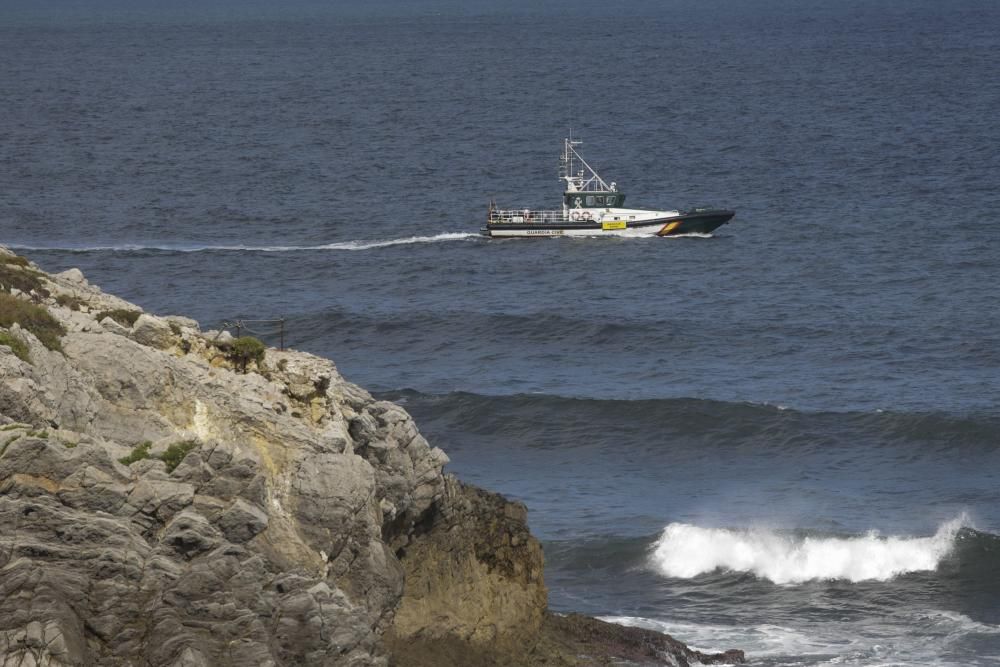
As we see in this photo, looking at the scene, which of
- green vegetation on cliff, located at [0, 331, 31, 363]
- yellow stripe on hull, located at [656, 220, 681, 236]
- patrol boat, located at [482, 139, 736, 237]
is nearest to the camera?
green vegetation on cliff, located at [0, 331, 31, 363]

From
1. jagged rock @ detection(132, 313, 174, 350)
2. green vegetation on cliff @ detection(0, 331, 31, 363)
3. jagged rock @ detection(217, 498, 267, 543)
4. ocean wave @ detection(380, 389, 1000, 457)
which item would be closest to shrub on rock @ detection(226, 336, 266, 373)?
jagged rock @ detection(132, 313, 174, 350)

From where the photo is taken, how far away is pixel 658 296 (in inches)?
2881

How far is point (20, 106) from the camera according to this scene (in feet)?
482

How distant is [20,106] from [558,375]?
100.0m

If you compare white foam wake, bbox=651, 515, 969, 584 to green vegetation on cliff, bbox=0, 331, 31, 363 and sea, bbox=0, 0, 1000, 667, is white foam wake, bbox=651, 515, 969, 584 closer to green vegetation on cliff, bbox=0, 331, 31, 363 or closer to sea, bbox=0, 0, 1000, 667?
sea, bbox=0, 0, 1000, 667

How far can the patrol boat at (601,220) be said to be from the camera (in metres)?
87.4

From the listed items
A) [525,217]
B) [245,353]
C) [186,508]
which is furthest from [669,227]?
[186,508]

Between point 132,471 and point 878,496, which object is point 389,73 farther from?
→ point 132,471

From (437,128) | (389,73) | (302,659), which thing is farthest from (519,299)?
(389,73)

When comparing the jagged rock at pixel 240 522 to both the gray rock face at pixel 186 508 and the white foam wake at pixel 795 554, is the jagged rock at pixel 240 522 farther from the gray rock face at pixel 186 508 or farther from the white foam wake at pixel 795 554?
the white foam wake at pixel 795 554

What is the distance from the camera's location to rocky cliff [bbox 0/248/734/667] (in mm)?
19875

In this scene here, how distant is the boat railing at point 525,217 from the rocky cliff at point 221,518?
5855 cm

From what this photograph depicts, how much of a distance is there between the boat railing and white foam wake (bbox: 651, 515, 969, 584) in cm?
4782

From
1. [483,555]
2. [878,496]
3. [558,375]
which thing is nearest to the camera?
[483,555]
